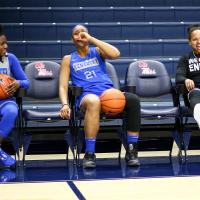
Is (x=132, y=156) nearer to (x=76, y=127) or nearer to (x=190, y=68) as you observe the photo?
(x=76, y=127)

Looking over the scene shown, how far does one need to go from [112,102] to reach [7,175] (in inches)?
Answer: 36.4

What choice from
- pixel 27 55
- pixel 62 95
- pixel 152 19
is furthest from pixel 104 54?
pixel 152 19

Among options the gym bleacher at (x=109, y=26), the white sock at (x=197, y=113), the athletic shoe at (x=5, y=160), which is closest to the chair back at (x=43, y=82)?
the athletic shoe at (x=5, y=160)

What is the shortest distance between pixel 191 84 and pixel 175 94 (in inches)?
11.3

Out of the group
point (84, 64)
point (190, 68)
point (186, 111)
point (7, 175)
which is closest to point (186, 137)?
point (186, 111)

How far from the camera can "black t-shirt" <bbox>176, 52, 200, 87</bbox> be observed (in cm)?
440

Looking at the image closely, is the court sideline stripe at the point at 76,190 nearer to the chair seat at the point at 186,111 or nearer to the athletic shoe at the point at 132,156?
the athletic shoe at the point at 132,156

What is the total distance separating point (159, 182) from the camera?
3322mm

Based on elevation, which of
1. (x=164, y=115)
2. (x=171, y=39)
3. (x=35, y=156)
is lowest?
(x=35, y=156)

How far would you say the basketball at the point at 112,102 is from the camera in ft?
12.8

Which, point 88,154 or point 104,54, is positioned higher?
point 104,54

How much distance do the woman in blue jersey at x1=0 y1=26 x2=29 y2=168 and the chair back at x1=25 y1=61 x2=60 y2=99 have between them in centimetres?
40

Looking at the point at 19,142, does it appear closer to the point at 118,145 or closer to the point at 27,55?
the point at 118,145

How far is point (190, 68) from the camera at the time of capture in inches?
174
